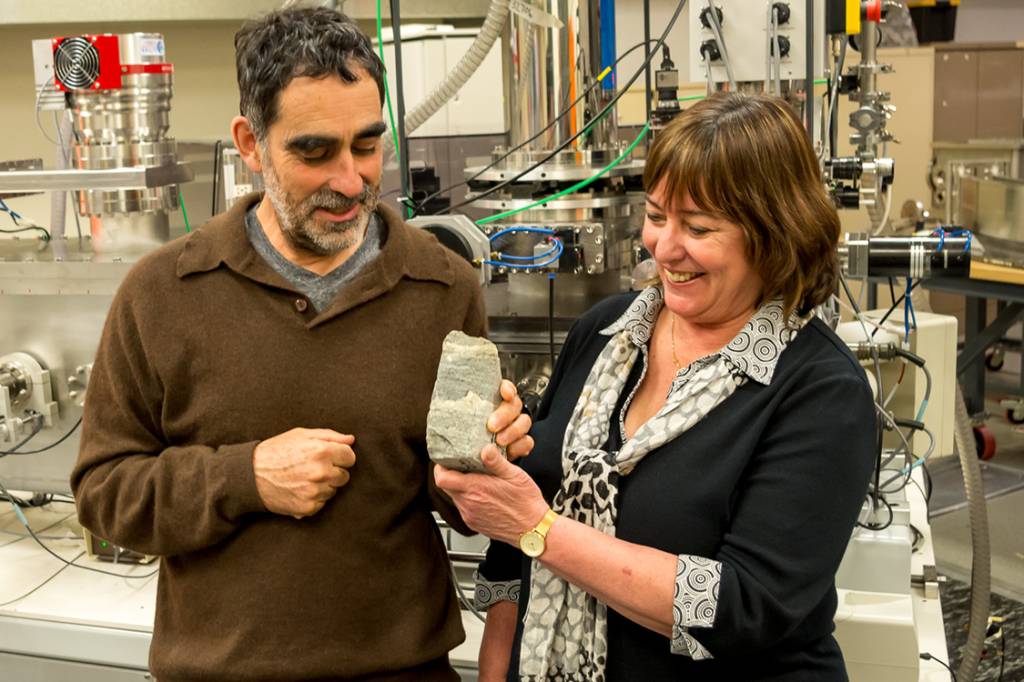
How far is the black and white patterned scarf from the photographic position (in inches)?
50.5

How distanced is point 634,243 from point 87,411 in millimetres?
1029

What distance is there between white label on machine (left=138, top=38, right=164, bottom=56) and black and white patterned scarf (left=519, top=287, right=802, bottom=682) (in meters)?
1.09

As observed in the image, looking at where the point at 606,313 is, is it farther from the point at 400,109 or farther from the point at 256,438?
the point at 400,109

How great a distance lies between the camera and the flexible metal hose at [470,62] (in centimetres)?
190

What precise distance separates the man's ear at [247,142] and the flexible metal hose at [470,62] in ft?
2.26

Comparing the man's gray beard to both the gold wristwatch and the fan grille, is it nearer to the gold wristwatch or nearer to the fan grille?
the gold wristwatch

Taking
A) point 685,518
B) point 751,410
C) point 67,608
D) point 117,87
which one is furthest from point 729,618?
point 117,87

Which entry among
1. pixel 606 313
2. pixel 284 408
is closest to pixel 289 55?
pixel 284 408

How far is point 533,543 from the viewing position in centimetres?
126

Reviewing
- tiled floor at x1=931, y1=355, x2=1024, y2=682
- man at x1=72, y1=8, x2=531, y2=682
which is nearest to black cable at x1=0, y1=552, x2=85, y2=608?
man at x1=72, y1=8, x2=531, y2=682

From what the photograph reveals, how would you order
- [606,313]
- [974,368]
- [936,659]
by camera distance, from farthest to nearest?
[974,368] → [936,659] → [606,313]

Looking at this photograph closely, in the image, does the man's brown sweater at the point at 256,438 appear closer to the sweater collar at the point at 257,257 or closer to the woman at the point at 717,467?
the sweater collar at the point at 257,257

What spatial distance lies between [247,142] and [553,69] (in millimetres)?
785

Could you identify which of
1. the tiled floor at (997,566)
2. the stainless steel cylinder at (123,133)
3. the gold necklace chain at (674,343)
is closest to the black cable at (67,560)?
the stainless steel cylinder at (123,133)
